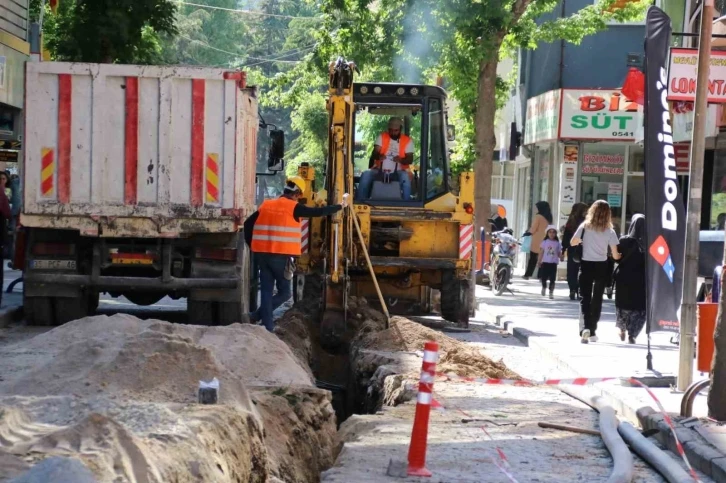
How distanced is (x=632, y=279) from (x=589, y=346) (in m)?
1.00

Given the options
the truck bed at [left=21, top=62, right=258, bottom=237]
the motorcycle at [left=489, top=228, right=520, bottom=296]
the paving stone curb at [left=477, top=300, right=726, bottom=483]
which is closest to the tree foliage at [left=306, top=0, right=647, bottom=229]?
the motorcycle at [left=489, top=228, right=520, bottom=296]

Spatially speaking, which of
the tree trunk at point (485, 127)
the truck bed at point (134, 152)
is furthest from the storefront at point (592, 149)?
the truck bed at point (134, 152)

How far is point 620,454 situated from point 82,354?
372cm

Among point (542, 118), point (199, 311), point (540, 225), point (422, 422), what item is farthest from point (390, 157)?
point (542, 118)

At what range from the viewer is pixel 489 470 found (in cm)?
789

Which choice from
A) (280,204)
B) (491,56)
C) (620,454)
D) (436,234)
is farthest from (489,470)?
(491,56)

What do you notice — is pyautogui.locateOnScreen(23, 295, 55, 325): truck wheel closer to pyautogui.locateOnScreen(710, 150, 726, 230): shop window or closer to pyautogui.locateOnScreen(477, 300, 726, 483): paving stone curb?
pyautogui.locateOnScreen(477, 300, 726, 483): paving stone curb

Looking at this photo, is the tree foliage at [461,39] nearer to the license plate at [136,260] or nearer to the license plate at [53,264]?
the license plate at [136,260]

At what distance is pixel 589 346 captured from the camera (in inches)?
603

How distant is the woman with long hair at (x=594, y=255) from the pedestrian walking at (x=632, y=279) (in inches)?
7.8

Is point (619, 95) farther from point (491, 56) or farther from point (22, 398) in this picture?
point (22, 398)

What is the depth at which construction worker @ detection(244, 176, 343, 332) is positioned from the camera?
14.1 meters

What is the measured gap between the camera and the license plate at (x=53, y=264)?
48.1 ft

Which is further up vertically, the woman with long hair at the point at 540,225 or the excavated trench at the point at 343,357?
the woman with long hair at the point at 540,225
